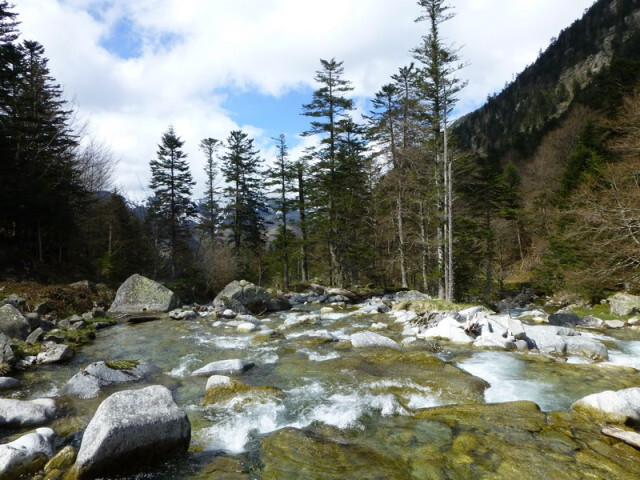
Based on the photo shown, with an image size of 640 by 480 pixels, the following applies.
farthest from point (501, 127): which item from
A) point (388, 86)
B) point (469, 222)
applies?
point (469, 222)

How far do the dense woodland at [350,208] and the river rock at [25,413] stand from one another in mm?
14676

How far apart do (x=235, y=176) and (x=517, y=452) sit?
30.0 metres

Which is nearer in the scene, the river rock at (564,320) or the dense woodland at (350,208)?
the river rock at (564,320)

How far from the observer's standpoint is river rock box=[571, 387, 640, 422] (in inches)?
187

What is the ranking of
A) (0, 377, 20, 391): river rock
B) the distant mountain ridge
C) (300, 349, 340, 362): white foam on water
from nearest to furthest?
(0, 377, 20, 391): river rock
(300, 349, 340, 362): white foam on water
the distant mountain ridge

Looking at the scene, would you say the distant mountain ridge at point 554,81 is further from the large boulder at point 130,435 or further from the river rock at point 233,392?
the large boulder at point 130,435

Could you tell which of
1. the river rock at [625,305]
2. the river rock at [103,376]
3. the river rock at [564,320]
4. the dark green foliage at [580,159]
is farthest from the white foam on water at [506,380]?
the dark green foliage at [580,159]

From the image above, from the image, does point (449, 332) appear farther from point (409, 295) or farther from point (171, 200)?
point (171, 200)

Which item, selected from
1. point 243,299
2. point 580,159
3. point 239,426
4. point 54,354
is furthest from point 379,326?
point 580,159

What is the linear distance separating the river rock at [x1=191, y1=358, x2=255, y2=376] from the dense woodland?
1133 centimetres

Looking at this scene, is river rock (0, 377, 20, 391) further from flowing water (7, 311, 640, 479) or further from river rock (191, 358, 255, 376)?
river rock (191, 358, 255, 376)

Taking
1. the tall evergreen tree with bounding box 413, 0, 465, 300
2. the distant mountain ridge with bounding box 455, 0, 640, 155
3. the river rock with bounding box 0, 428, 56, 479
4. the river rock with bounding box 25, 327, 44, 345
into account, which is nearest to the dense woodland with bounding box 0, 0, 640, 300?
the tall evergreen tree with bounding box 413, 0, 465, 300

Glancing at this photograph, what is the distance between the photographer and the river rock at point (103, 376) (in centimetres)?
628

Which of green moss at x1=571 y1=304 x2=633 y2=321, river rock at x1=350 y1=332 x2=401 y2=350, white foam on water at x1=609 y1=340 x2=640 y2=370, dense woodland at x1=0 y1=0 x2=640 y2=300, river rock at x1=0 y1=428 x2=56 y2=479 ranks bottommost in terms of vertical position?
white foam on water at x1=609 y1=340 x2=640 y2=370
